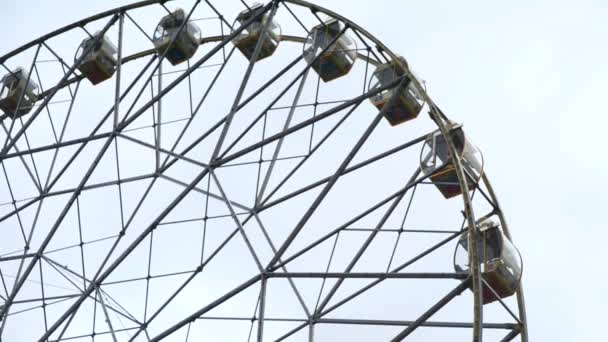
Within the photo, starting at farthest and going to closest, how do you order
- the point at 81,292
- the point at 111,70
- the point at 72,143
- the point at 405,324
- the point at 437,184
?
the point at 111,70
the point at 72,143
the point at 81,292
the point at 437,184
the point at 405,324

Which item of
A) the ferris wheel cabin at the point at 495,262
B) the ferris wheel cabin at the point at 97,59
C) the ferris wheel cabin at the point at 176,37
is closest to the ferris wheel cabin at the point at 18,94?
the ferris wheel cabin at the point at 97,59

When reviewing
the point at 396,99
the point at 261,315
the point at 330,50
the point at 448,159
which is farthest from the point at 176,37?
the point at 261,315

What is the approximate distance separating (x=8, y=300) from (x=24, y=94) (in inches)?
285

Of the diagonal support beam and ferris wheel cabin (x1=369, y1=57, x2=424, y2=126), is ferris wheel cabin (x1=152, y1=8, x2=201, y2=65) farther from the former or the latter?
the diagonal support beam

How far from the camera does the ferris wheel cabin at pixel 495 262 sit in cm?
2728

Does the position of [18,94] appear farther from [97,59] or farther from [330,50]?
[330,50]

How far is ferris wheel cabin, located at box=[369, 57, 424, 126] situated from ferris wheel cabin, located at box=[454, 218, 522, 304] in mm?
3144

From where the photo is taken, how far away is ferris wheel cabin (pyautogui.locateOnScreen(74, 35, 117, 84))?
116ft

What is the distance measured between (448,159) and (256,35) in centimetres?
708

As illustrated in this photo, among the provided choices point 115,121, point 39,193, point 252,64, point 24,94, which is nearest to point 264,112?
point 252,64

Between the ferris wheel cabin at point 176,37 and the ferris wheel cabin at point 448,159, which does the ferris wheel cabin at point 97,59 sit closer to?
the ferris wheel cabin at point 176,37

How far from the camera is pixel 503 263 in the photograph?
27328 millimetres

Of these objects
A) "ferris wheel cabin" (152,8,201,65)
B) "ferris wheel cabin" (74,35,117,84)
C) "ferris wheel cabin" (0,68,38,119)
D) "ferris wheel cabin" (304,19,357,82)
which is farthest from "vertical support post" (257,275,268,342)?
"ferris wheel cabin" (0,68,38,119)

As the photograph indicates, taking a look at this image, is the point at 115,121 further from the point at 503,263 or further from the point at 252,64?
the point at 503,263
